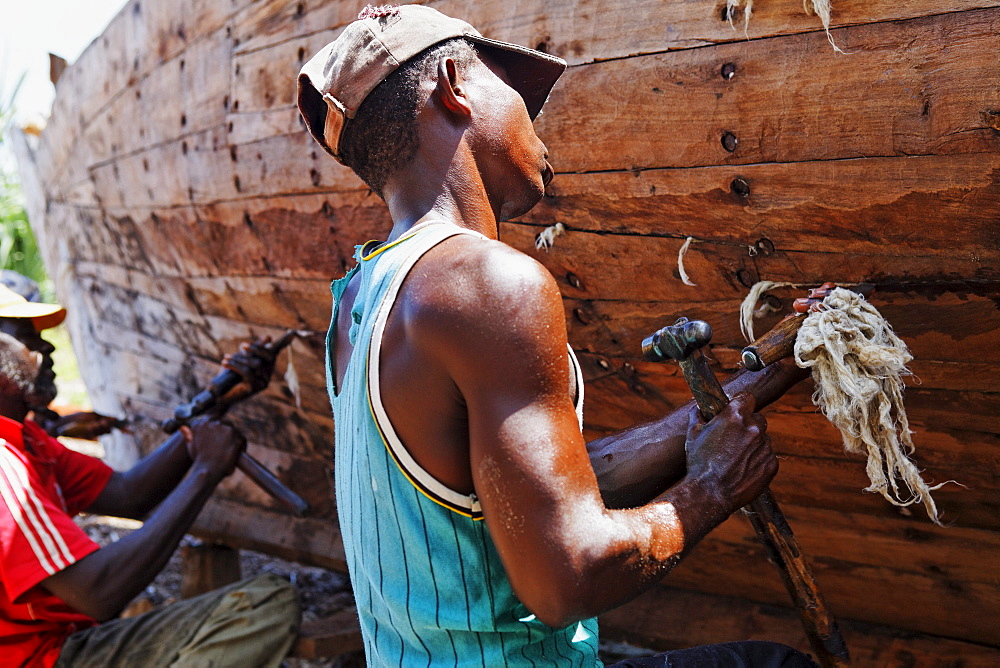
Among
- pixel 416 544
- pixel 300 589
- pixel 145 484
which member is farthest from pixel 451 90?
pixel 300 589

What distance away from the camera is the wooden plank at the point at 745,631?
2.39 metres

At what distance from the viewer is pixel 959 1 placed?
1.59 metres

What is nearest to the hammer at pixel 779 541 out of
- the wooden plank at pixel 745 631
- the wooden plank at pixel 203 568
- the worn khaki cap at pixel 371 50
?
the worn khaki cap at pixel 371 50

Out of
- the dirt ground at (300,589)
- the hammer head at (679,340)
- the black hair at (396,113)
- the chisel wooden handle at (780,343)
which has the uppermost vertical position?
the black hair at (396,113)

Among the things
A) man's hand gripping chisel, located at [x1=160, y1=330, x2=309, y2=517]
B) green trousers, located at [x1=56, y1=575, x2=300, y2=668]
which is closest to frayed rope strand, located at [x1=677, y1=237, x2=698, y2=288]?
man's hand gripping chisel, located at [x1=160, y1=330, x2=309, y2=517]

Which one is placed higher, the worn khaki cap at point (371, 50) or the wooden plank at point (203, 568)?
the worn khaki cap at point (371, 50)

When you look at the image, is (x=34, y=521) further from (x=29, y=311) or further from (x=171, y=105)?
(x=171, y=105)

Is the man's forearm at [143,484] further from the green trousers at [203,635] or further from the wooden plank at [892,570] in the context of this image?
the wooden plank at [892,570]

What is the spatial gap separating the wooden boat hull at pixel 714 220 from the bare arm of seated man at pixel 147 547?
406 mm

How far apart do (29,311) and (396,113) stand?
84.9 inches

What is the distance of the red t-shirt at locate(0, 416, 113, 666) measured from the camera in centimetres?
235

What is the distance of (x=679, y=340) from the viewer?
1.49m

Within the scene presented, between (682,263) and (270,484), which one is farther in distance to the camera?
(270,484)

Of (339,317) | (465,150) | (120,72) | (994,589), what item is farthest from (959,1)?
(120,72)
